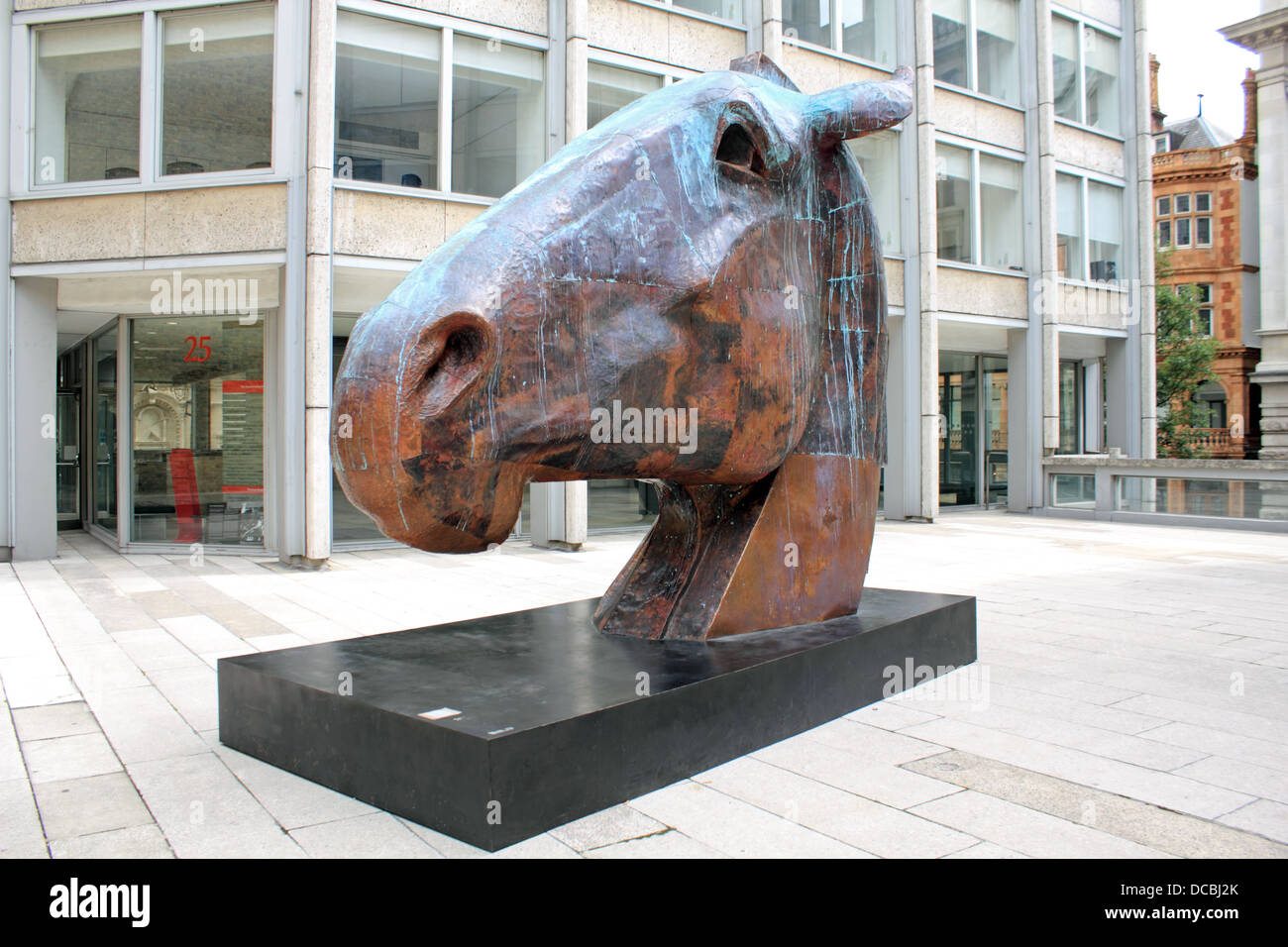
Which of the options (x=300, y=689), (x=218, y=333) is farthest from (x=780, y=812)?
(x=218, y=333)

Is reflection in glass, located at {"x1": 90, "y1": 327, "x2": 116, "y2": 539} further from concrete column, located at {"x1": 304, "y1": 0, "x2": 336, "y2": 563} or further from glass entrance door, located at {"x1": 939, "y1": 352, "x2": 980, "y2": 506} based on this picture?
glass entrance door, located at {"x1": 939, "y1": 352, "x2": 980, "y2": 506}

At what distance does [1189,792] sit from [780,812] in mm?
1501

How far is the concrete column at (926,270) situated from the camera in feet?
52.1

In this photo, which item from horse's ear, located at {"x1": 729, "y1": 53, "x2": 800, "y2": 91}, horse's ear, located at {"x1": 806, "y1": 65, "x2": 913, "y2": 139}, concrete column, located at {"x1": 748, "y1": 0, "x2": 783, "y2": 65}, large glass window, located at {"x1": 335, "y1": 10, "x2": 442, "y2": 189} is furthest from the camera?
concrete column, located at {"x1": 748, "y1": 0, "x2": 783, "y2": 65}

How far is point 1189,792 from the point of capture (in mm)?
3361

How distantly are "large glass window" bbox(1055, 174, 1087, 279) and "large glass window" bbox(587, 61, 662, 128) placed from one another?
9.38 metres

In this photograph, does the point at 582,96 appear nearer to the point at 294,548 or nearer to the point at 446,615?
the point at 294,548

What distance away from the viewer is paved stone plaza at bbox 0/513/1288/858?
2938 millimetres

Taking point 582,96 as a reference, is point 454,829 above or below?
below

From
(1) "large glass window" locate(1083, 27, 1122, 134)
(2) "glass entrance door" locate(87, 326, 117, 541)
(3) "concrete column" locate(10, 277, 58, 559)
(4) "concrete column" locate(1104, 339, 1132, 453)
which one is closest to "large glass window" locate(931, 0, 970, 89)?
(1) "large glass window" locate(1083, 27, 1122, 134)

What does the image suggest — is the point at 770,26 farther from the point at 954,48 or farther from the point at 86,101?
the point at 86,101

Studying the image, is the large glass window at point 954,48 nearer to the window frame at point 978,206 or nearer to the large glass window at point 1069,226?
the window frame at point 978,206

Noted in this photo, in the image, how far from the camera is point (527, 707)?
10.3 feet

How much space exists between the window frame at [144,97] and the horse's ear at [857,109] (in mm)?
8467
